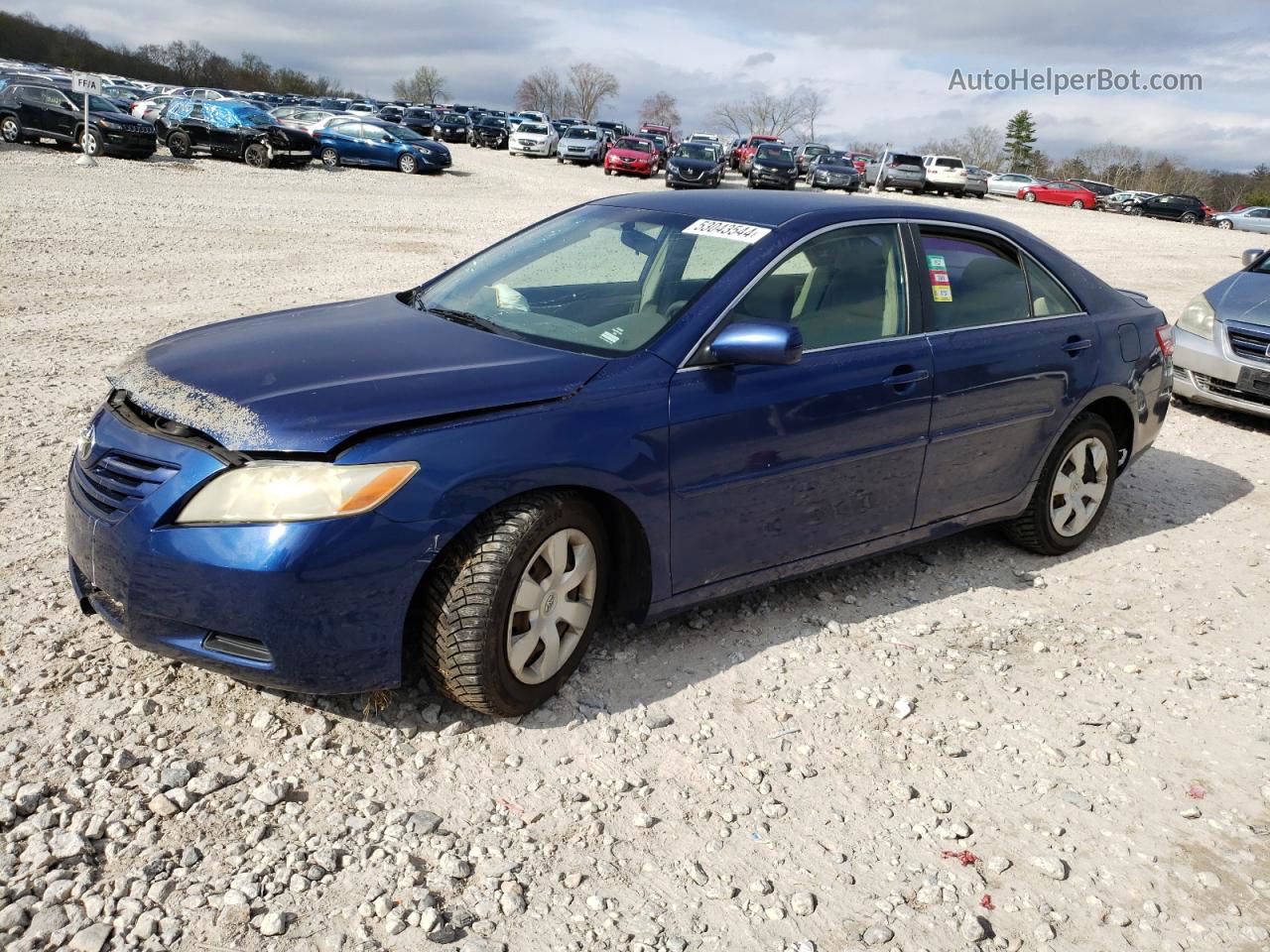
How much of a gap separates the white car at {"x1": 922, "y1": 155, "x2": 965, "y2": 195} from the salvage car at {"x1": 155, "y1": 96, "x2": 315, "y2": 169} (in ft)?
90.3

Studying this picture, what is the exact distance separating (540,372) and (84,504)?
1.45 meters

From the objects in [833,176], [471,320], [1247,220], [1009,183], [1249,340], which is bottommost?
[1249,340]

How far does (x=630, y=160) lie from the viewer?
119 ft

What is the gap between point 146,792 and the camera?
282 centimetres

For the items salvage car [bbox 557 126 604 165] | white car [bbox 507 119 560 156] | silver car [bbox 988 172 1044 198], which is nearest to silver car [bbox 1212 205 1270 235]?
silver car [bbox 988 172 1044 198]

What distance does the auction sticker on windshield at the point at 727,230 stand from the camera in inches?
153

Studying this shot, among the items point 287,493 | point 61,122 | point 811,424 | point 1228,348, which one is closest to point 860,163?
point 61,122

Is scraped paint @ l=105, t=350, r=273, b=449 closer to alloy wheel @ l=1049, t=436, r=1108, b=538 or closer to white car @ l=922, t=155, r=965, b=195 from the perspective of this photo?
alloy wheel @ l=1049, t=436, r=1108, b=538

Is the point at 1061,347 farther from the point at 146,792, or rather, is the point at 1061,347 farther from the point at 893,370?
the point at 146,792

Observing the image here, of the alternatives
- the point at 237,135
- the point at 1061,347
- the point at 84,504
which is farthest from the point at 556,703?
the point at 237,135

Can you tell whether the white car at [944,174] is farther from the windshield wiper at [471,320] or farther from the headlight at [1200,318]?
the windshield wiper at [471,320]

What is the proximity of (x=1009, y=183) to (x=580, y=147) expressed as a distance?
2211cm

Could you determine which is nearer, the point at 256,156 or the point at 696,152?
the point at 256,156

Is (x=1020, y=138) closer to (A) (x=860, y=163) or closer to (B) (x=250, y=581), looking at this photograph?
(A) (x=860, y=163)
